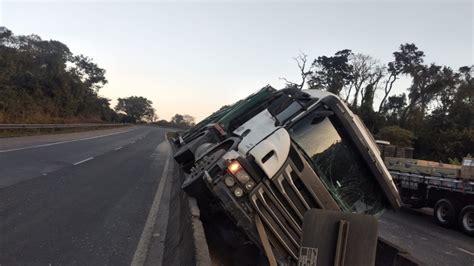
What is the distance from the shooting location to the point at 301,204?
5.27 metres

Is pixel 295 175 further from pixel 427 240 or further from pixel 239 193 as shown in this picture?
pixel 427 240

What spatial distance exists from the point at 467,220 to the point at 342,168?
25.8 ft

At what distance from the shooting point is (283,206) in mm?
5172

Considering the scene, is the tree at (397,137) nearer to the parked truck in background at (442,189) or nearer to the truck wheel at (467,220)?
the parked truck in background at (442,189)

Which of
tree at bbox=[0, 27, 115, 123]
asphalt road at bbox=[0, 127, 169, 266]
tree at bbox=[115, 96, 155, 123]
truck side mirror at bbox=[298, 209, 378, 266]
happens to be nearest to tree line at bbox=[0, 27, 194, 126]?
tree at bbox=[0, 27, 115, 123]

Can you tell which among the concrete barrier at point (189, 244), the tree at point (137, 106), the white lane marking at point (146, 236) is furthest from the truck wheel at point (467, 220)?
the tree at point (137, 106)

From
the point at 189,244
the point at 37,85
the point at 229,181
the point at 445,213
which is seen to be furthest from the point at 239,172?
the point at 37,85

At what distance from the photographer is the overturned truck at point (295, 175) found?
510 cm

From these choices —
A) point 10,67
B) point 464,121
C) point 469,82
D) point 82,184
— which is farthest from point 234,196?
point 469,82

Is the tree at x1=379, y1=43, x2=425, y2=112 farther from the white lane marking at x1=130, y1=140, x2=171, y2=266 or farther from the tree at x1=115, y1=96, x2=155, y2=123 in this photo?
the tree at x1=115, y1=96, x2=155, y2=123

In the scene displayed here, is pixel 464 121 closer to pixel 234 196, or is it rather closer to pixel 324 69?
pixel 324 69

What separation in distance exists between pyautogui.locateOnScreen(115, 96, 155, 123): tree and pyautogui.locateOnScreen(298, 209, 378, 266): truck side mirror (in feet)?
519

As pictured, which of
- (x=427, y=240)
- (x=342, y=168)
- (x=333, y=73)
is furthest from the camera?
(x=333, y=73)

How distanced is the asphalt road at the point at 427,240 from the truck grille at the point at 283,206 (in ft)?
10.5
